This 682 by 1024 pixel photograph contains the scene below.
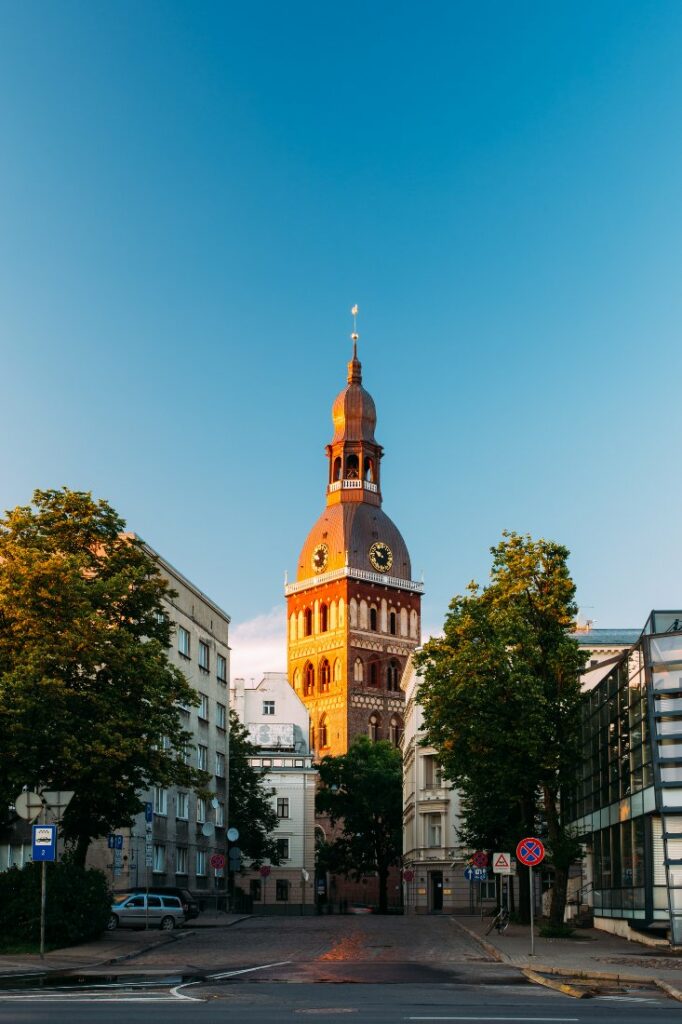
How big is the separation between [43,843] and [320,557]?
379 ft

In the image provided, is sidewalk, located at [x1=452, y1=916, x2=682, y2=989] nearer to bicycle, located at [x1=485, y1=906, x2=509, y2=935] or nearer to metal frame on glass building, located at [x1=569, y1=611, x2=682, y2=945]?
metal frame on glass building, located at [x1=569, y1=611, x2=682, y2=945]

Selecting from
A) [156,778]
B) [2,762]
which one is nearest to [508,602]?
[156,778]

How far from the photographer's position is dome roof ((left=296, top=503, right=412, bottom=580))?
14000 cm

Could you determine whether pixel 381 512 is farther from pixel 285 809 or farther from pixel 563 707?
pixel 563 707

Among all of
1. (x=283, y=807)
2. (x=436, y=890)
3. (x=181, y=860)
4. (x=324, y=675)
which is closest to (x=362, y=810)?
(x=283, y=807)

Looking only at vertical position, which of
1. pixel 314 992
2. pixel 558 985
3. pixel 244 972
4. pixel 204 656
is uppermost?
pixel 204 656

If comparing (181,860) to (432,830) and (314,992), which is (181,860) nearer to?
(432,830)

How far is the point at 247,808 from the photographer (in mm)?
80062

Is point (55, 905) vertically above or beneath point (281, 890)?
above

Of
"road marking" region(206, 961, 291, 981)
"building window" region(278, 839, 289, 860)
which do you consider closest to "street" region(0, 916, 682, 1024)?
"road marking" region(206, 961, 291, 981)

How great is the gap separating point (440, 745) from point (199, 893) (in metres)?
23.1

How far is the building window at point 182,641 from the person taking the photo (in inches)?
2450

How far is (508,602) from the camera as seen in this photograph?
45.7 metres

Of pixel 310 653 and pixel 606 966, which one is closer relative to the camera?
pixel 606 966
